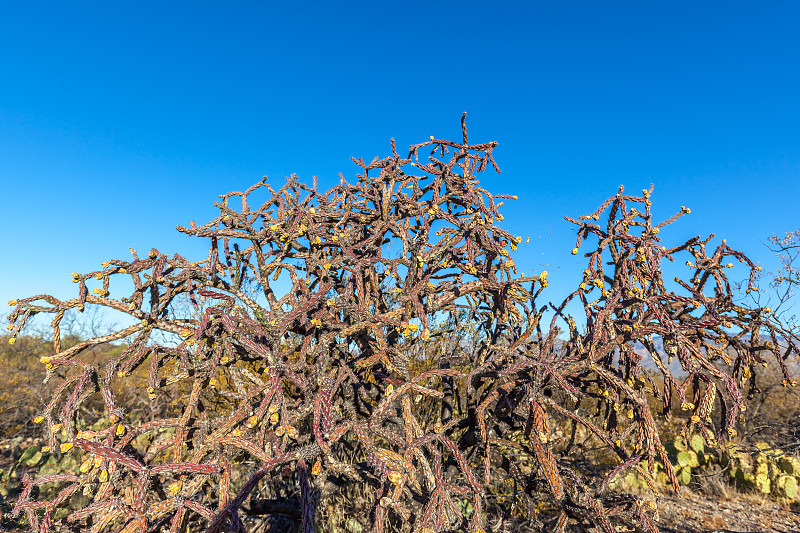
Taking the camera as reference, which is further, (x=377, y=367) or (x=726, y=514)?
(x=726, y=514)

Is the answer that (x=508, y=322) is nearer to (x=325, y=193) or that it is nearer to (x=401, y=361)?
(x=401, y=361)

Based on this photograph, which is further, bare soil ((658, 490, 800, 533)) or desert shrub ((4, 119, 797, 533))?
bare soil ((658, 490, 800, 533))

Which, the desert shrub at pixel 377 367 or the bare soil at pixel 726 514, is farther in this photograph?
the bare soil at pixel 726 514

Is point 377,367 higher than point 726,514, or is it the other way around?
point 377,367

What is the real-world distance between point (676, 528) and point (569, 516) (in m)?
3.36

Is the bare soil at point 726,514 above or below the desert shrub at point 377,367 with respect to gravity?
below

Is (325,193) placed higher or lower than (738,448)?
higher

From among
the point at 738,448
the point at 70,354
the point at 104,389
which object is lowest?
the point at 738,448

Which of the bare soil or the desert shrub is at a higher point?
the desert shrub

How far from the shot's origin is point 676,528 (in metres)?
4.40

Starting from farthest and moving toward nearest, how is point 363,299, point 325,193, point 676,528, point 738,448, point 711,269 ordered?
point 738,448, point 676,528, point 325,193, point 711,269, point 363,299

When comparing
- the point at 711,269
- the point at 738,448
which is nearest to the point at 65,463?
the point at 711,269

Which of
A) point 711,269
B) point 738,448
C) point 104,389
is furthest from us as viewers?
point 738,448

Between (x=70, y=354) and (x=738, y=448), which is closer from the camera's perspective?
(x=70, y=354)
